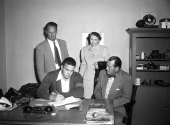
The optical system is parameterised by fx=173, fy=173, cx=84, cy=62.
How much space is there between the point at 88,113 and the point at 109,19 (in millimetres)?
3013

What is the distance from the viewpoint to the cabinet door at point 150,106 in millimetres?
3619

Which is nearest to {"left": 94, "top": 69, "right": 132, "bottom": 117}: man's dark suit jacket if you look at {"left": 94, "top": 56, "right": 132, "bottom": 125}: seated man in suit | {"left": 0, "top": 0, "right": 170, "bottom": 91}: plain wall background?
{"left": 94, "top": 56, "right": 132, "bottom": 125}: seated man in suit

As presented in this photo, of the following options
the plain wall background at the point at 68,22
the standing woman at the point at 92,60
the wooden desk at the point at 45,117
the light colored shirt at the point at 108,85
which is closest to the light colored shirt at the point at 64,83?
the light colored shirt at the point at 108,85

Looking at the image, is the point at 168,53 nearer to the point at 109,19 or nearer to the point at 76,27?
the point at 109,19

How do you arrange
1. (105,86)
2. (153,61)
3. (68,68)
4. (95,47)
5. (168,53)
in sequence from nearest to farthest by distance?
1. (68,68)
2. (105,86)
3. (95,47)
4. (168,53)
5. (153,61)

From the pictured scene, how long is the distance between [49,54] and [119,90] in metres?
1.50

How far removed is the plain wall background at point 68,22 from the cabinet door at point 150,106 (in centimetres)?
87

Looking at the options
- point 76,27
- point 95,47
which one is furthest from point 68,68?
point 76,27

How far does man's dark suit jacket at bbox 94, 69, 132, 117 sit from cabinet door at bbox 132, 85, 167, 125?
124 cm

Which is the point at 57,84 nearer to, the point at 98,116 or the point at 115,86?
the point at 115,86

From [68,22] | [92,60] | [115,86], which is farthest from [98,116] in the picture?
[68,22]

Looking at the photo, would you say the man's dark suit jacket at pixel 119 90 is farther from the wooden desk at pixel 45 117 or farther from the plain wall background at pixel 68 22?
the plain wall background at pixel 68 22

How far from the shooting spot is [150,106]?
364 cm

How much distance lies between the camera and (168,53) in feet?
13.0
